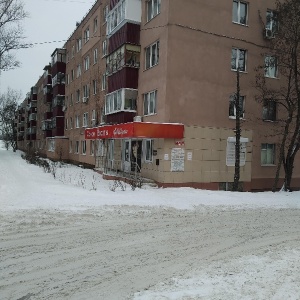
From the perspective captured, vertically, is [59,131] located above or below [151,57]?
below

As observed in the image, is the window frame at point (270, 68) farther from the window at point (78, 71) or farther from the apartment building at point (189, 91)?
the window at point (78, 71)

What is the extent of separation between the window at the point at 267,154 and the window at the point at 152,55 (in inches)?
324

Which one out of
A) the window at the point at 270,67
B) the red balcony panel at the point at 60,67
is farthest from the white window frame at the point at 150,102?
the red balcony panel at the point at 60,67

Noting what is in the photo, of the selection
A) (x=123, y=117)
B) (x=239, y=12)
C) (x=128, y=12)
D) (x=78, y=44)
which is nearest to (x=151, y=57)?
(x=128, y=12)

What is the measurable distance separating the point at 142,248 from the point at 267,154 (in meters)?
15.0

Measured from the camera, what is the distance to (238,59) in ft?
58.7

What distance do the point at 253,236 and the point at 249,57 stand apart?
13217mm

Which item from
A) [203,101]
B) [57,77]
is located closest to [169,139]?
[203,101]

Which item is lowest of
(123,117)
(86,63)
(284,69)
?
(123,117)

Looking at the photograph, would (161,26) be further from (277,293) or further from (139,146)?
(277,293)

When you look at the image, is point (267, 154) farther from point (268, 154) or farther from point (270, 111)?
point (270, 111)

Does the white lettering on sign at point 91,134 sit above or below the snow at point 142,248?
above

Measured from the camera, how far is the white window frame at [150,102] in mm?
17000

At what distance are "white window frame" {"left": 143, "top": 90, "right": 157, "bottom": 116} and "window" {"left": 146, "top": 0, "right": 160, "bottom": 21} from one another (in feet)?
14.0
